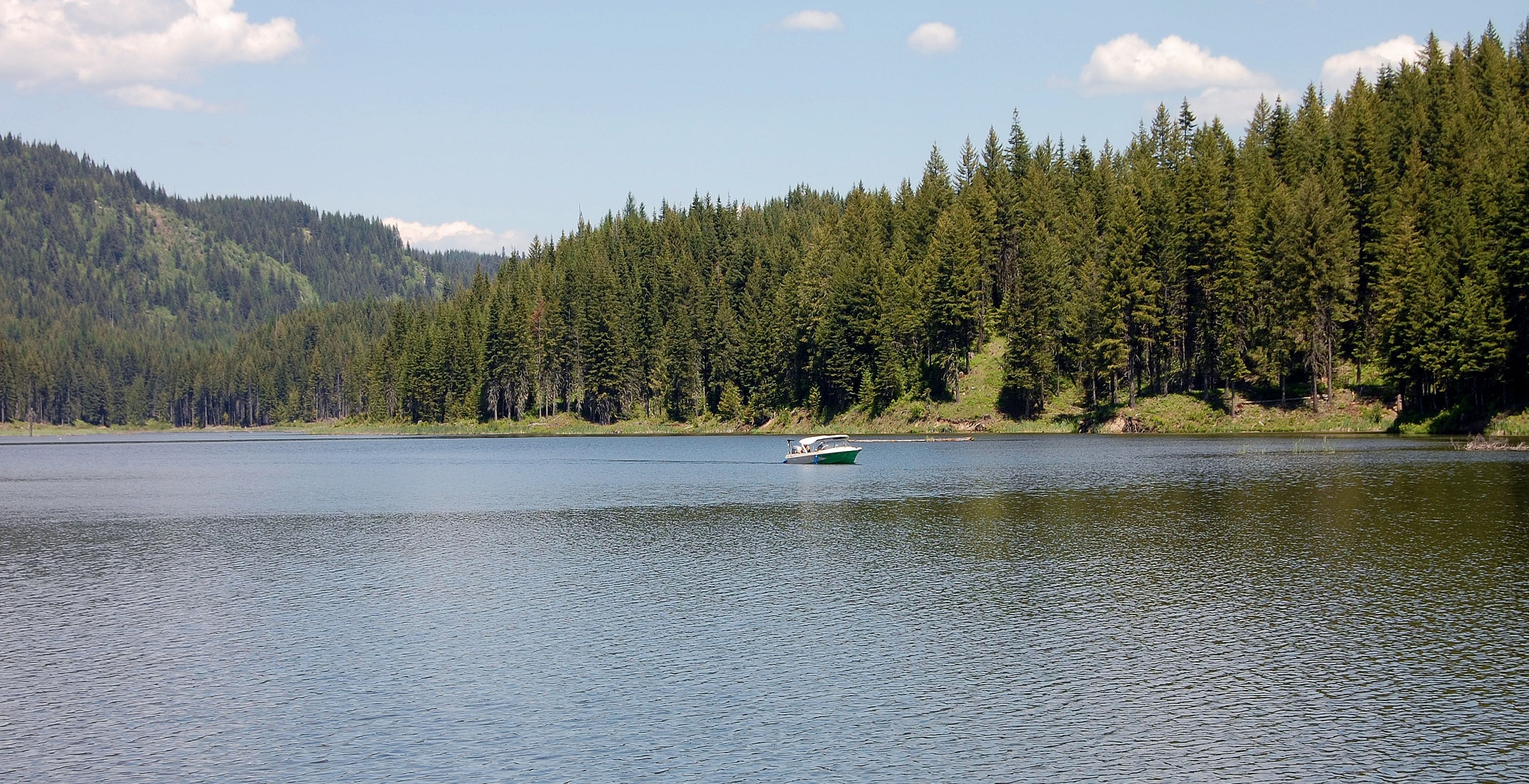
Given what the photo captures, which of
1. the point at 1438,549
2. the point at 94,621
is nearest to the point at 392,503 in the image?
the point at 94,621

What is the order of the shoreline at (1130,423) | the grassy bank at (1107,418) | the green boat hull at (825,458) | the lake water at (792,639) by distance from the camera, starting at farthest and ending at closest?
the grassy bank at (1107,418) → the shoreline at (1130,423) → the green boat hull at (825,458) → the lake water at (792,639)

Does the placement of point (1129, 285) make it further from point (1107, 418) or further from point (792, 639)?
point (792, 639)

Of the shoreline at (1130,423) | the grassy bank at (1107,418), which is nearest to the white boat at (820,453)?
the shoreline at (1130,423)

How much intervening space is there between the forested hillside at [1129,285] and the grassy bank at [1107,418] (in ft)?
5.97

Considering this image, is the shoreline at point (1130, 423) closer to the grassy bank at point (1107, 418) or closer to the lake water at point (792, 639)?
the grassy bank at point (1107, 418)

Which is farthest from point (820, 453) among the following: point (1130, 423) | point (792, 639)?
point (792, 639)

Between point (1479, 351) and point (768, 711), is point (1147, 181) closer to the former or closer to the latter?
point (1479, 351)

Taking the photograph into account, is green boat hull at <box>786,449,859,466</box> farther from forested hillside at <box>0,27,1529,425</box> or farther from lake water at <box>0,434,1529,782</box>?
forested hillside at <box>0,27,1529,425</box>

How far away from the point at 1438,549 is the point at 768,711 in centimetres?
3080

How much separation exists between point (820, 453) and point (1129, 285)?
47205 mm

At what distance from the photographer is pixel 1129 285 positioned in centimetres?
12125

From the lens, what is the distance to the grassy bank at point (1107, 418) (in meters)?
104

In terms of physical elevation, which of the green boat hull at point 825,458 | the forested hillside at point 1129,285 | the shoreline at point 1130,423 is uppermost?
the forested hillside at point 1129,285

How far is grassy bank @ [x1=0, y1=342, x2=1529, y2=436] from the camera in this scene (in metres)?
104
